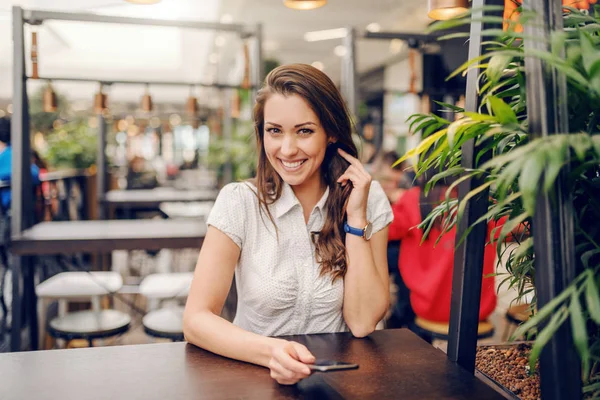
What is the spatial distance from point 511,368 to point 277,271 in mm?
640

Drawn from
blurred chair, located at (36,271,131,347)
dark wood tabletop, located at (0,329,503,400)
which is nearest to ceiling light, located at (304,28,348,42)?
blurred chair, located at (36,271,131,347)

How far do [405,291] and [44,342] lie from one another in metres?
2.34

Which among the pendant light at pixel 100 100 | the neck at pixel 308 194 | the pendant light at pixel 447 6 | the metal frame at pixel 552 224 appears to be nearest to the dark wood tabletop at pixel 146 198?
the pendant light at pixel 100 100

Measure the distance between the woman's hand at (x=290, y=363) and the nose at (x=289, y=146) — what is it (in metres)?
0.57

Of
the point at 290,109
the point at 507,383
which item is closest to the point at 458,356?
the point at 507,383

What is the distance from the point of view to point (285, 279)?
1497 millimetres

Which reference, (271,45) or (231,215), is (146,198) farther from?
(231,215)

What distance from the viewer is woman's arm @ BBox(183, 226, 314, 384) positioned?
104 centimetres

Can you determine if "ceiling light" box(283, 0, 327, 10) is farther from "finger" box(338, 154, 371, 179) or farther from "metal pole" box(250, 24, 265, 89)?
"finger" box(338, 154, 371, 179)

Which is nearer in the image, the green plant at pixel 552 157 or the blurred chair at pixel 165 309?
the green plant at pixel 552 157

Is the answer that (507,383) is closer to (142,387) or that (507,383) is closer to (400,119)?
(142,387)

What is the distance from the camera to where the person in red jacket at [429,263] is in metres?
2.65

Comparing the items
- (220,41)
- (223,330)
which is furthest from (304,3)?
(220,41)

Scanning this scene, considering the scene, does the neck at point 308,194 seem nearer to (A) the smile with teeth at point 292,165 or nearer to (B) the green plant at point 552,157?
(A) the smile with teeth at point 292,165
